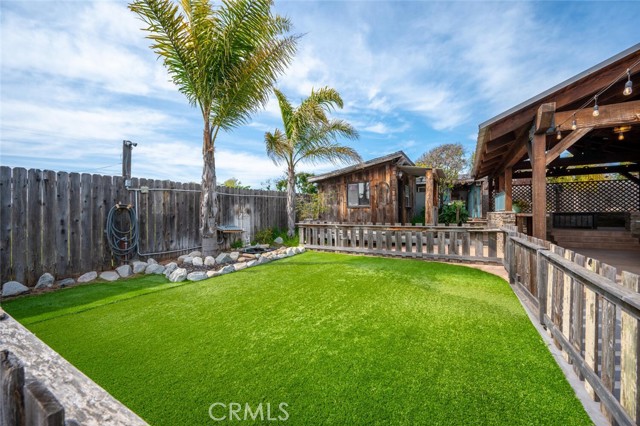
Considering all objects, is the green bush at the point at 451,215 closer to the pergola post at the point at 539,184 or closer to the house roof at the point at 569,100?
the house roof at the point at 569,100

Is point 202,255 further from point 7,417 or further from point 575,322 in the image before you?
point 575,322

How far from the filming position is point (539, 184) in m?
5.41

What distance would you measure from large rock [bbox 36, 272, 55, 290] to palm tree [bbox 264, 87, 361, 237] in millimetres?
7381

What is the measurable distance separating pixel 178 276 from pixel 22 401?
4955 millimetres

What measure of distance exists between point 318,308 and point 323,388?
1650mm

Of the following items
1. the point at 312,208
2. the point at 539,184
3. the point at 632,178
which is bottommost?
the point at 312,208

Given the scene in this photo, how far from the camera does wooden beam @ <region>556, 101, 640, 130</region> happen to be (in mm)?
4703

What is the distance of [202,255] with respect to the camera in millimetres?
6668

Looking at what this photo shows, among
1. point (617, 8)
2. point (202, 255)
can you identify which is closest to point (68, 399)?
point (202, 255)

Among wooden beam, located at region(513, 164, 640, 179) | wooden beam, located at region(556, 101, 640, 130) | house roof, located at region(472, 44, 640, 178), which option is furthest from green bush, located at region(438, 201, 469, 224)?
wooden beam, located at region(556, 101, 640, 130)

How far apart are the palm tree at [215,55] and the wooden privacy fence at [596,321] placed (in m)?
6.39

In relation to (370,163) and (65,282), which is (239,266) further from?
(370,163)

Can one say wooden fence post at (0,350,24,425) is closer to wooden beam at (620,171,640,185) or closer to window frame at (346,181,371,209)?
window frame at (346,181,371,209)

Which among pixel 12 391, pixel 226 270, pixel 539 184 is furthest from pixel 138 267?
pixel 539 184
